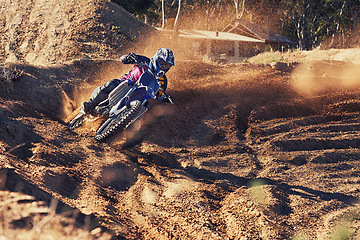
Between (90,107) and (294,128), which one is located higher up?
(90,107)

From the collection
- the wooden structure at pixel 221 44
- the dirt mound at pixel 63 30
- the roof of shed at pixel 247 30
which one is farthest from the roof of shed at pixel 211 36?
the dirt mound at pixel 63 30

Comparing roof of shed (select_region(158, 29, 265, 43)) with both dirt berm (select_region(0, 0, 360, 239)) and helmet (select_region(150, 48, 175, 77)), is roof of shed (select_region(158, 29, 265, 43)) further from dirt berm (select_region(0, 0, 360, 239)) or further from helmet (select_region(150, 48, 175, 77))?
helmet (select_region(150, 48, 175, 77))

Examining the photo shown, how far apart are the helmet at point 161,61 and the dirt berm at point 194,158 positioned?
1.74 meters

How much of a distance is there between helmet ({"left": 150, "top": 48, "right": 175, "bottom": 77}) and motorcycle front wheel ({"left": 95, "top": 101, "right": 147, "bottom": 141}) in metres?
1.05

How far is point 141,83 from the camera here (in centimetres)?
811

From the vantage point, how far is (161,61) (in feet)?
27.2

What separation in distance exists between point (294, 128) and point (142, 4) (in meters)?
25.6

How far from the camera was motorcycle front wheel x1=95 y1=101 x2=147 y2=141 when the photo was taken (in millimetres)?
7414

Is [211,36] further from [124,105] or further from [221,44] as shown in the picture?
A: [124,105]

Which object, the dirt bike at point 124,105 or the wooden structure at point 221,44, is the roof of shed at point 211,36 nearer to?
the wooden structure at point 221,44

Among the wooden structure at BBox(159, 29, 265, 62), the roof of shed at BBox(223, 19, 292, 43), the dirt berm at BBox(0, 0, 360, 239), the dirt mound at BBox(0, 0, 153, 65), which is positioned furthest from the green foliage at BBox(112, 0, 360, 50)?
the dirt berm at BBox(0, 0, 360, 239)

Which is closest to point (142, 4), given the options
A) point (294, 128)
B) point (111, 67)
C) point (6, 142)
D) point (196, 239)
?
→ point (111, 67)

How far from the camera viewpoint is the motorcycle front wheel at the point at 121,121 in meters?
7.41

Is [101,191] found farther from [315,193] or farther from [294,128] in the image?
[294,128]
